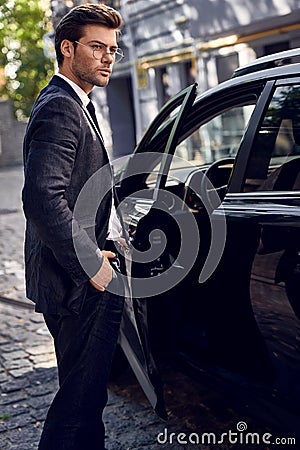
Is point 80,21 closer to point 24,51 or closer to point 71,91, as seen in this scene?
point 71,91

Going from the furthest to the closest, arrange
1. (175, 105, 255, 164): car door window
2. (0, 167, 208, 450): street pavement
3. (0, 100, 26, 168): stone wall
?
(0, 100, 26, 168): stone wall, (175, 105, 255, 164): car door window, (0, 167, 208, 450): street pavement

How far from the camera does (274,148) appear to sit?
334 cm

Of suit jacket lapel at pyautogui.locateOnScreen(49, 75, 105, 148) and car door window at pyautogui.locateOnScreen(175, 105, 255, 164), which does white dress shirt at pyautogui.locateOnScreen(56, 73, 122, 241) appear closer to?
suit jacket lapel at pyautogui.locateOnScreen(49, 75, 105, 148)

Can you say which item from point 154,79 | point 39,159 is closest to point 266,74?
point 39,159

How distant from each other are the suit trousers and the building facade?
10017mm

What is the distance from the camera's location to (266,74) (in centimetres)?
324

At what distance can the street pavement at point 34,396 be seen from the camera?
3875 mm

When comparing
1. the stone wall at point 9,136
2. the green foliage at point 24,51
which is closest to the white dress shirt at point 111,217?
the stone wall at point 9,136

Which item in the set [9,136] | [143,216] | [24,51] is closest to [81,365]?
[143,216]

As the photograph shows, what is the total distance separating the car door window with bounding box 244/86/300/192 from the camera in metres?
3.18

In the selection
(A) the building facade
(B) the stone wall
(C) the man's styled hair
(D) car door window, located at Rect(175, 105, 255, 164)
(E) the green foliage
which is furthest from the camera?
(E) the green foliage

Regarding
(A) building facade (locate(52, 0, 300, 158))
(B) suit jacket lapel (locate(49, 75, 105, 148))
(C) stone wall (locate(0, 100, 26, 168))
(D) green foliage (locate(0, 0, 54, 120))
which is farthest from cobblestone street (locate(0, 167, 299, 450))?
(D) green foliage (locate(0, 0, 54, 120))

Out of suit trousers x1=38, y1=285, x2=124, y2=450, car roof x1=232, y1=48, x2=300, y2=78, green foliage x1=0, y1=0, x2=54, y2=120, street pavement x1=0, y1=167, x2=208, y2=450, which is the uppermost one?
green foliage x1=0, y1=0, x2=54, y2=120

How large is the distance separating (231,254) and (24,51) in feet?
99.4
